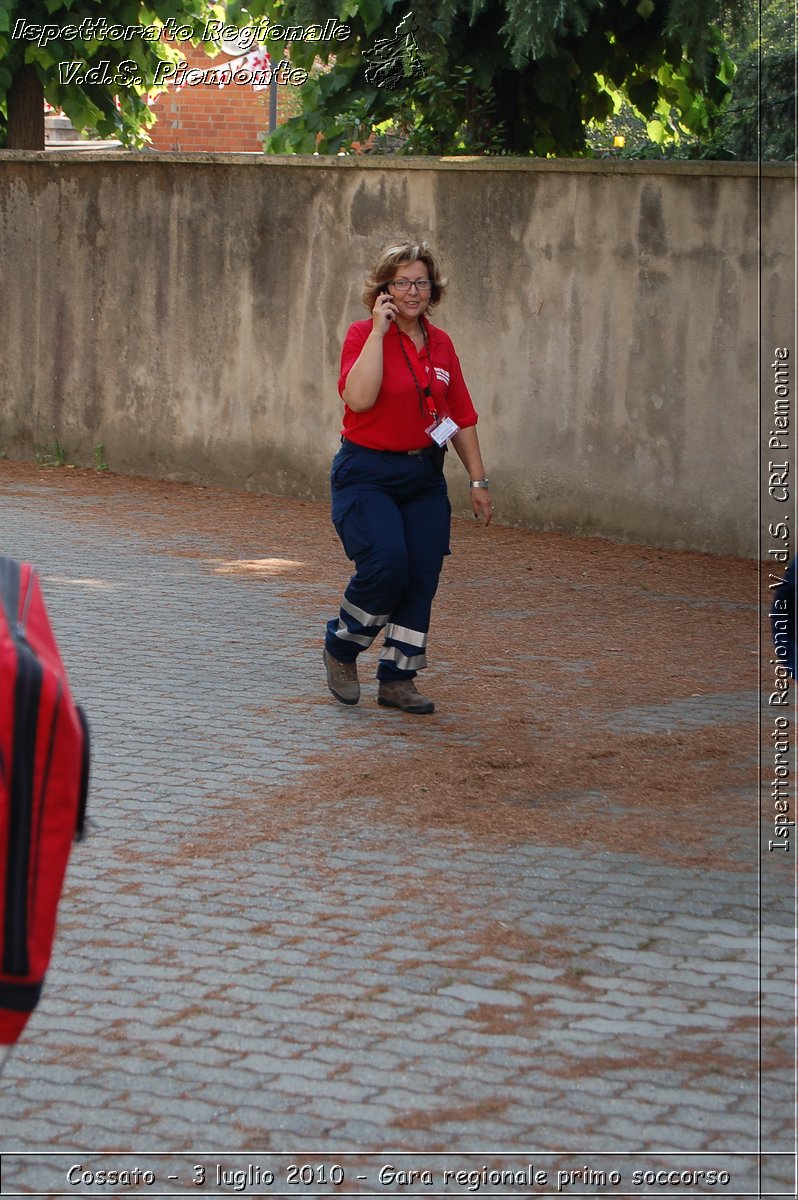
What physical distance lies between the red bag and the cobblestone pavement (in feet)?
4.75

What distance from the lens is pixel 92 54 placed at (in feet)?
53.1

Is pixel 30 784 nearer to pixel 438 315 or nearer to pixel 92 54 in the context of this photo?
pixel 438 315

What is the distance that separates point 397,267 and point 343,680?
1.92m

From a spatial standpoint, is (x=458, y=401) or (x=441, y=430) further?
(x=458, y=401)

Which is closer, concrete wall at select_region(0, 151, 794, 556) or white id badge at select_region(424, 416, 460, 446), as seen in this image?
white id badge at select_region(424, 416, 460, 446)

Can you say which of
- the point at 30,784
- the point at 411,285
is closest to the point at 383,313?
the point at 411,285

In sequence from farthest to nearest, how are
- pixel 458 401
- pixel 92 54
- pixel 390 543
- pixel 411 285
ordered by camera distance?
pixel 92 54 < pixel 458 401 < pixel 390 543 < pixel 411 285

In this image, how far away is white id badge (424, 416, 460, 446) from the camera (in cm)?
722

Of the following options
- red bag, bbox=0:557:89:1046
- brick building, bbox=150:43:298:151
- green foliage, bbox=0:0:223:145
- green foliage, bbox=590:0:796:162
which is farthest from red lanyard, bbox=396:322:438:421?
brick building, bbox=150:43:298:151

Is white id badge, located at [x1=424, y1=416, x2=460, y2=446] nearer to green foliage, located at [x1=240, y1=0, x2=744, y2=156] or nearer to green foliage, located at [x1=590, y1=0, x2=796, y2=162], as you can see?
green foliage, located at [x1=590, y1=0, x2=796, y2=162]

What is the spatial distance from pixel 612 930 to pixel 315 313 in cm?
940

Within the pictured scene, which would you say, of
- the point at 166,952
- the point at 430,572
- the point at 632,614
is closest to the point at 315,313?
the point at 632,614

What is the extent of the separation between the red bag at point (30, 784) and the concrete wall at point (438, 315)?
973 cm

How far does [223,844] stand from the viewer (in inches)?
223
